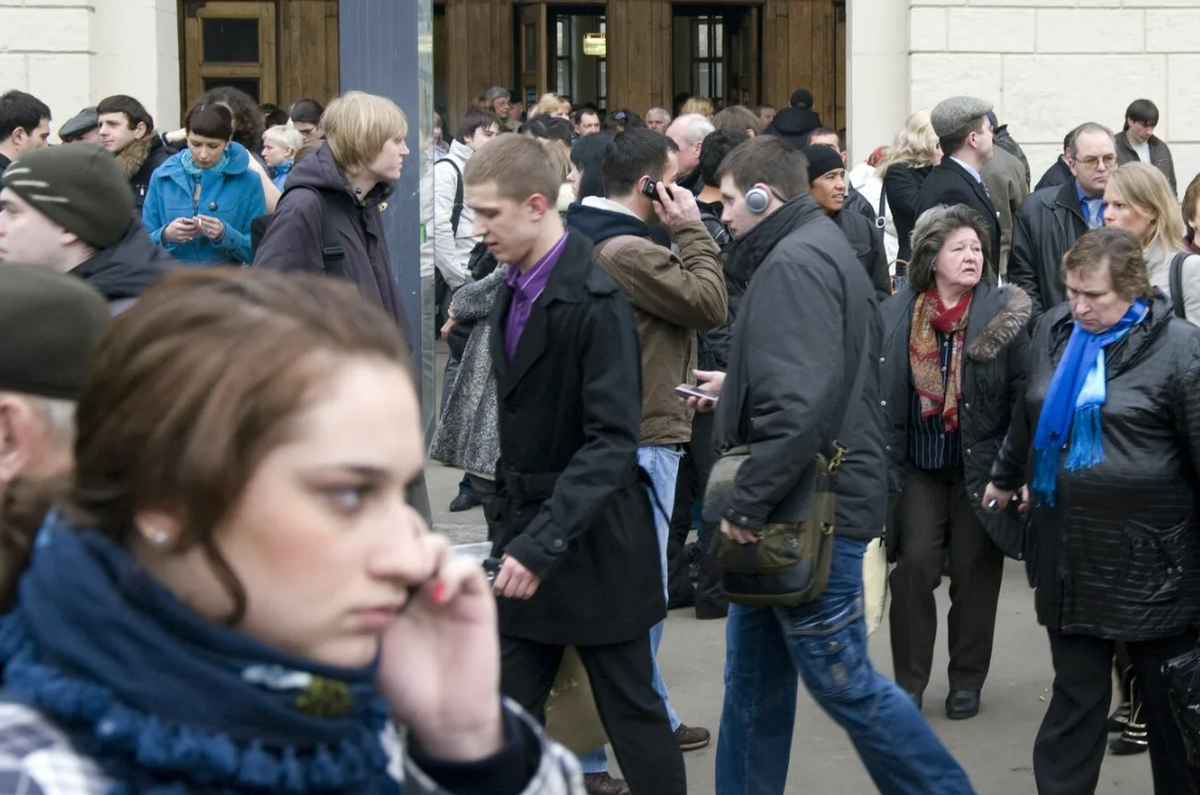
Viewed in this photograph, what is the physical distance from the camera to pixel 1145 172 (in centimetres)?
593

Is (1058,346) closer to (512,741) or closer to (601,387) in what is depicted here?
(601,387)

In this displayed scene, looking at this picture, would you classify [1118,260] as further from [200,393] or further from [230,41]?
[230,41]

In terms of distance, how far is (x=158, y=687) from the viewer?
1136mm

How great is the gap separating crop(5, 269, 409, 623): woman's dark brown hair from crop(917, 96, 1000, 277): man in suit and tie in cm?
651

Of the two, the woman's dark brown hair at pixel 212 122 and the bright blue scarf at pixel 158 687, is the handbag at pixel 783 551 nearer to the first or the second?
the bright blue scarf at pixel 158 687

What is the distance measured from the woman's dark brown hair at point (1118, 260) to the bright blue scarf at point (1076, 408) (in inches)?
2.2

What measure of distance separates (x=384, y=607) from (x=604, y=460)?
2.66 metres

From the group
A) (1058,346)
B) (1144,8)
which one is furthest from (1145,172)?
(1144,8)

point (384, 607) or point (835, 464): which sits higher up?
point (384, 607)

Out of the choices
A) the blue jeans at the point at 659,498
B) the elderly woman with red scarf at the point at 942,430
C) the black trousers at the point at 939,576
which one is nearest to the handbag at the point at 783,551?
the blue jeans at the point at 659,498

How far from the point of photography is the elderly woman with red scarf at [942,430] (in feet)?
18.2

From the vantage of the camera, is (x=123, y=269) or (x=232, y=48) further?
(x=232, y=48)

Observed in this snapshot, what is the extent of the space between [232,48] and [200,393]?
18.1m

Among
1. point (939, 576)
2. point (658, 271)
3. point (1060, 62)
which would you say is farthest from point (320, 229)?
point (1060, 62)
